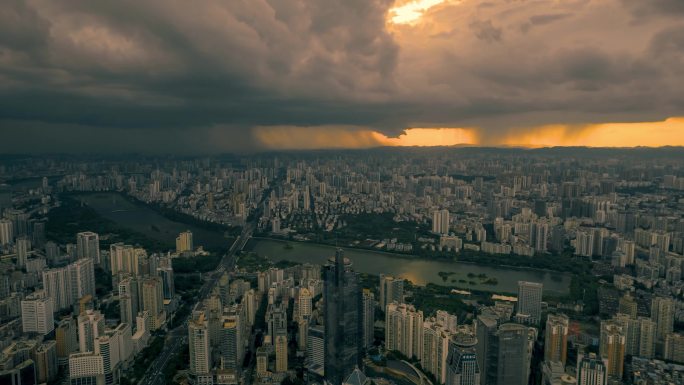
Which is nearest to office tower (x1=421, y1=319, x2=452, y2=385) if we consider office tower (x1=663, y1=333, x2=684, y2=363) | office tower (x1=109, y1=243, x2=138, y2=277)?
office tower (x1=663, y1=333, x2=684, y2=363)

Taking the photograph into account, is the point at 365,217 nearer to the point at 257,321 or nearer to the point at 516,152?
the point at 516,152

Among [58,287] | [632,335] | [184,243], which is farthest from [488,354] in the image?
[184,243]

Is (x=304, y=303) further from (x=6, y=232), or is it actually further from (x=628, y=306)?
(x=6, y=232)

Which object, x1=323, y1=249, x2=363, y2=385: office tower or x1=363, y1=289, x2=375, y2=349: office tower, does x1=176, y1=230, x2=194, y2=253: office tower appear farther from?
x1=323, y1=249, x2=363, y2=385: office tower

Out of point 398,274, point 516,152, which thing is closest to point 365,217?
point 398,274

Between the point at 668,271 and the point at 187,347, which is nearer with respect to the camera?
the point at 187,347

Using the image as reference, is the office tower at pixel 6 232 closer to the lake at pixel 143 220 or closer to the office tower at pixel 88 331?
the lake at pixel 143 220
